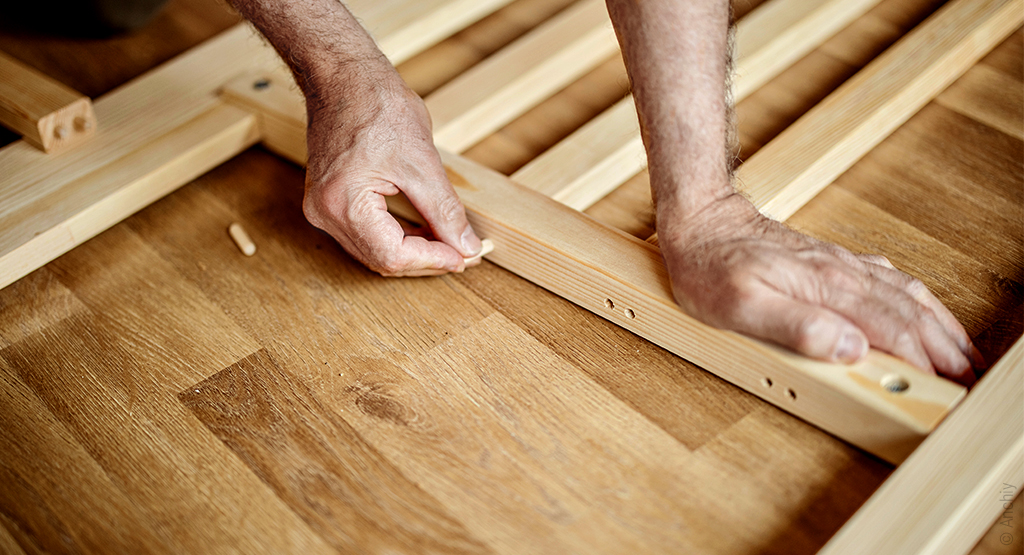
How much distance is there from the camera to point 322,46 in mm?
1006

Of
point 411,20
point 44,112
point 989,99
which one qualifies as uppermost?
point 44,112

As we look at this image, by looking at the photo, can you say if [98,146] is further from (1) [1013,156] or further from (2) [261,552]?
(1) [1013,156]

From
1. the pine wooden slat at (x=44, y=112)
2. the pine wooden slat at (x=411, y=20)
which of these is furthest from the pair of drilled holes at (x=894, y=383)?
the pine wooden slat at (x=44, y=112)

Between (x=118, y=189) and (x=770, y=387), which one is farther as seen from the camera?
(x=118, y=189)

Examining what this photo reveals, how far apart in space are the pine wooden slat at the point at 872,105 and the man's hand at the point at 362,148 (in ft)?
1.31

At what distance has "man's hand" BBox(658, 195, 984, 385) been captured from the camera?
0.76m

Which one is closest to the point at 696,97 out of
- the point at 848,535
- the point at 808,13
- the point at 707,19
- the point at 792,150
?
the point at 707,19

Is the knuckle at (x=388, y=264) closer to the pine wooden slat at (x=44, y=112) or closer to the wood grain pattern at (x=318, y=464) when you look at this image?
the wood grain pattern at (x=318, y=464)

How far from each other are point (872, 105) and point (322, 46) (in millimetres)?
762

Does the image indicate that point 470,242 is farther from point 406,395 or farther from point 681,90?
point 681,90

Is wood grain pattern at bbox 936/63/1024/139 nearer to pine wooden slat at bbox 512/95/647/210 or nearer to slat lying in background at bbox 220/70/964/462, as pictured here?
pine wooden slat at bbox 512/95/647/210

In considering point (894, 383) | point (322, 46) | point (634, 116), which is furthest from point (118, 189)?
point (894, 383)

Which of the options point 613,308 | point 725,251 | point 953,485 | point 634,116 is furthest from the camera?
point 634,116

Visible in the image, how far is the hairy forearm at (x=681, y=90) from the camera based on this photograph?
81cm
